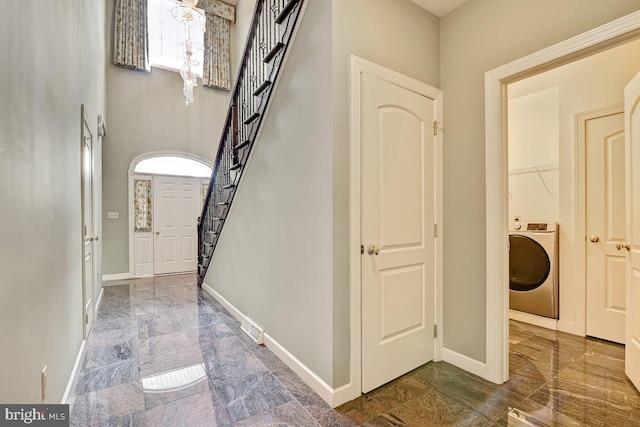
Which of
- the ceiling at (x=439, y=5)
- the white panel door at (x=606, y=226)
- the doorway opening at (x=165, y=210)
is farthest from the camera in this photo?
the doorway opening at (x=165, y=210)

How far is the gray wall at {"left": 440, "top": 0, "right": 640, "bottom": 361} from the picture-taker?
6.43 ft

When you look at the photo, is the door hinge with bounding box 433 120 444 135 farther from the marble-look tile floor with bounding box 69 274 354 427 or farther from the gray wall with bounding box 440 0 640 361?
the marble-look tile floor with bounding box 69 274 354 427

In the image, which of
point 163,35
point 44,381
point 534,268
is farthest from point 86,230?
point 163,35

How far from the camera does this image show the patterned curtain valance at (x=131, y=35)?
573 cm

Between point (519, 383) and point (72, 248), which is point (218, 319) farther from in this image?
point (519, 383)

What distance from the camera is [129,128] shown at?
5.88 meters

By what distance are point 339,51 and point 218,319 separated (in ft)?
9.80

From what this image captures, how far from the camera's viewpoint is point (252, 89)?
312 centimetres

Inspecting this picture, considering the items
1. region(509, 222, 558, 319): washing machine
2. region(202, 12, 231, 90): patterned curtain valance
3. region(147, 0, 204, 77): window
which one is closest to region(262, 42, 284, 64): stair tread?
region(509, 222, 558, 319): washing machine

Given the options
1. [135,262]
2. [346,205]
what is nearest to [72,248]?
[346,205]

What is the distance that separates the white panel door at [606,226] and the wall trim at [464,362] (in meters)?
1.58

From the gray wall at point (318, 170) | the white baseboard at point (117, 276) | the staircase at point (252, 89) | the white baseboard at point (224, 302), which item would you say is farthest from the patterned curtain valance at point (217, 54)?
the gray wall at point (318, 170)

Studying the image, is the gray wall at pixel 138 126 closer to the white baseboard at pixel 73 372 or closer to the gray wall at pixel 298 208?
the white baseboard at pixel 73 372

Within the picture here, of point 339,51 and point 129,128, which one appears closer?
point 339,51
